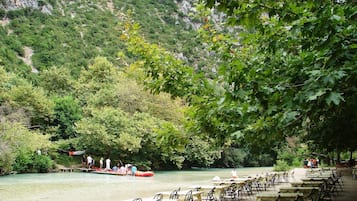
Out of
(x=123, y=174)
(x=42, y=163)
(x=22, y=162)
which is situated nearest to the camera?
(x=123, y=174)

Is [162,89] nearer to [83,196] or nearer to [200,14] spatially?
[200,14]

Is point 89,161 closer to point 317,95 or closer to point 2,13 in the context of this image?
point 317,95

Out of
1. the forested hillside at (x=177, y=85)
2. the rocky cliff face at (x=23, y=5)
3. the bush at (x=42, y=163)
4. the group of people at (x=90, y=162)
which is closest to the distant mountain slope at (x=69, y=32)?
the rocky cliff face at (x=23, y=5)

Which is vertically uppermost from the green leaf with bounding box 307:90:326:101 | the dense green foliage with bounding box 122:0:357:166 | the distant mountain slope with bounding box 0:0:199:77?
the distant mountain slope with bounding box 0:0:199:77

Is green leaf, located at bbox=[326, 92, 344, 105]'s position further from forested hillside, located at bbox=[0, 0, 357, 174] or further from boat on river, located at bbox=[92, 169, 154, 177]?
boat on river, located at bbox=[92, 169, 154, 177]

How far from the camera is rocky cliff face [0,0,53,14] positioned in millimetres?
80750

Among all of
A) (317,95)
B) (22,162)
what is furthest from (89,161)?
(317,95)

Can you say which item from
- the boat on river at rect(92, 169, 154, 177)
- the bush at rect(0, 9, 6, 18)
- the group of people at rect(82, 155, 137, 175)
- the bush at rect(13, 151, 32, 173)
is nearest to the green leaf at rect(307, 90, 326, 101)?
the boat on river at rect(92, 169, 154, 177)

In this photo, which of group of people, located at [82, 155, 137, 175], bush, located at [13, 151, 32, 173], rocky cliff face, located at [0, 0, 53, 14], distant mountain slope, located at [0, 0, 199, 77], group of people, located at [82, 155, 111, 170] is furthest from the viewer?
rocky cliff face, located at [0, 0, 53, 14]

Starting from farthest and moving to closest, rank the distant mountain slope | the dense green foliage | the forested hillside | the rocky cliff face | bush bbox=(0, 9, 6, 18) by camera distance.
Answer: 1. the rocky cliff face
2. bush bbox=(0, 9, 6, 18)
3. the distant mountain slope
4. the forested hillside
5. the dense green foliage

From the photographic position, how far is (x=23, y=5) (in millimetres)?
82625

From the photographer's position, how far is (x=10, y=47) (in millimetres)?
69875

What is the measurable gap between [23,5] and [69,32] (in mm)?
10736

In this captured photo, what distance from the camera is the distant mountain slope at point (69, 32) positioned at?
71562mm
